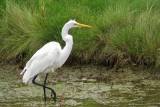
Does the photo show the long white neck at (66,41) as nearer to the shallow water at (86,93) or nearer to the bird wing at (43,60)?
the bird wing at (43,60)

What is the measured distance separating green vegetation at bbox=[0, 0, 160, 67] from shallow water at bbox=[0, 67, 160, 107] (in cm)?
69

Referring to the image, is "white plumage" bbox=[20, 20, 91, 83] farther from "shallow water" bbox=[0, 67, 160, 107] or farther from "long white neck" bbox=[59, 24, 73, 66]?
"shallow water" bbox=[0, 67, 160, 107]

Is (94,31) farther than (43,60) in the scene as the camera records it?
Yes

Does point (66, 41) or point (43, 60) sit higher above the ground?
point (66, 41)

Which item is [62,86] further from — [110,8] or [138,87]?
[110,8]

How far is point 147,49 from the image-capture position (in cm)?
812

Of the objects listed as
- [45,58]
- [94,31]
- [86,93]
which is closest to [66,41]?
[45,58]

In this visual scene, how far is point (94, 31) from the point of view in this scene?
8.77 m

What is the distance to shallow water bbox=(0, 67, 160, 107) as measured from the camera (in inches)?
257

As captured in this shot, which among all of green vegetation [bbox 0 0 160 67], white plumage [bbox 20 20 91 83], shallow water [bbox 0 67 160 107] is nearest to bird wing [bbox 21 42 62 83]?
white plumage [bbox 20 20 91 83]

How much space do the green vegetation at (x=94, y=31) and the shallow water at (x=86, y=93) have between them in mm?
693

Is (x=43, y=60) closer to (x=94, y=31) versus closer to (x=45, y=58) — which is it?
(x=45, y=58)

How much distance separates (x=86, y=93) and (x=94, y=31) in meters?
2.00

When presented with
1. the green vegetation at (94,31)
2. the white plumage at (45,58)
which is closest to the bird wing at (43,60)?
the white plumage at (45,58)
